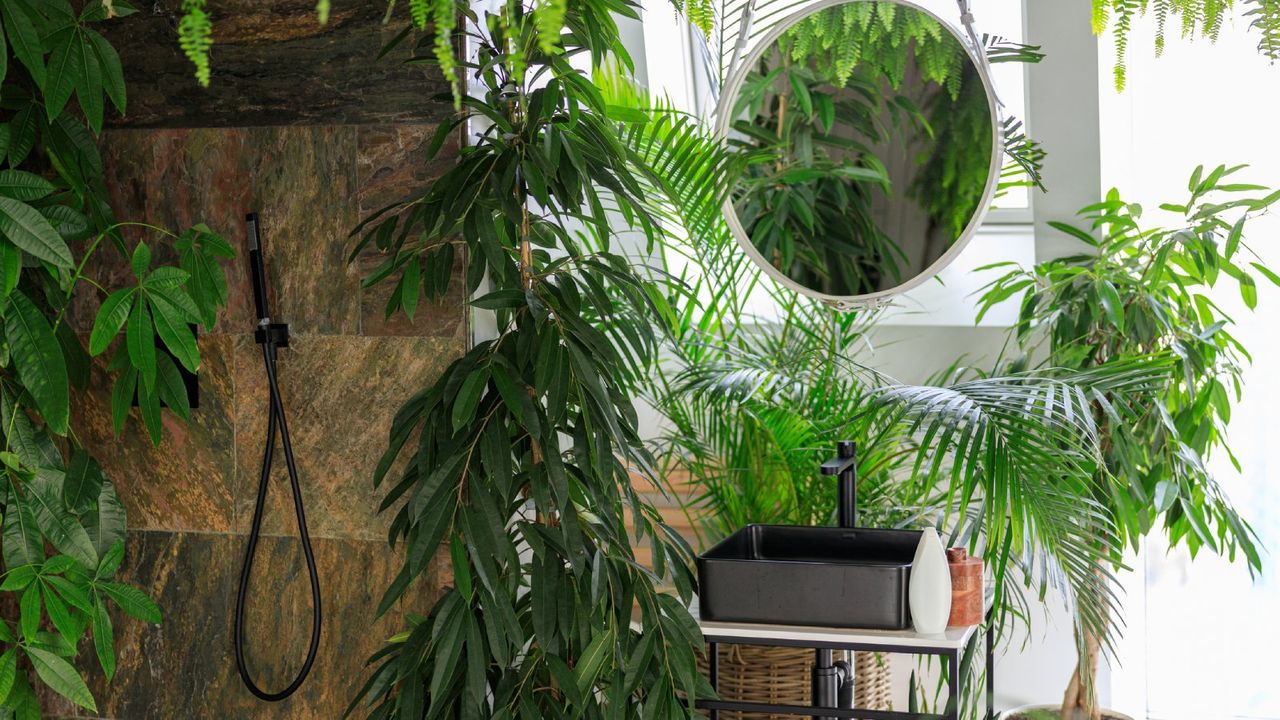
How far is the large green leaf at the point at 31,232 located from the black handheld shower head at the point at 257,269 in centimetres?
37

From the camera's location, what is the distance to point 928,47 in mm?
2262

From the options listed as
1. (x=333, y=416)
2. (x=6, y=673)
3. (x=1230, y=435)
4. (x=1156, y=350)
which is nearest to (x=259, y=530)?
(x=333, y=416)

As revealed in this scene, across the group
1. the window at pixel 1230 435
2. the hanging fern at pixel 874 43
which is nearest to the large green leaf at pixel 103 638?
the hanging fern at pixel 874 43

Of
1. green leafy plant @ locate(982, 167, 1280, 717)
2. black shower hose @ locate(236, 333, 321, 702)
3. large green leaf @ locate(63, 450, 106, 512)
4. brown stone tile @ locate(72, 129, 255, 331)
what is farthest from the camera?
green leafy plant @ locate(982, 167, 1280, 717)

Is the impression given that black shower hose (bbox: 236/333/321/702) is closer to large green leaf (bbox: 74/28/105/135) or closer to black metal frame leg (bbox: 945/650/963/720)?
large green leaf (bbox: 74/28/105/135)

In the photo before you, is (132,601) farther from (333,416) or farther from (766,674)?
(766,674)

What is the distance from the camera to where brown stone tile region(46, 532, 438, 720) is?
7.36 feet

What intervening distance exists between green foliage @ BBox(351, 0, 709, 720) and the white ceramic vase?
0.37 m

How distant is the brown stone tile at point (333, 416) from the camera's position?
7.29 feet

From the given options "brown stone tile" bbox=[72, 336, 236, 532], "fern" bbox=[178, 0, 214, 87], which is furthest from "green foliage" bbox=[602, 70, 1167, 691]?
"fern" bbox=[178, 0, 214, 87]

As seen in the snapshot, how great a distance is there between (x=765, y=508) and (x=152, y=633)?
1.28 meters

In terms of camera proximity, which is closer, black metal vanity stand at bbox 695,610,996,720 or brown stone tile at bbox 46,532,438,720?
black metal vanity stand at bbox 695,610,996,720

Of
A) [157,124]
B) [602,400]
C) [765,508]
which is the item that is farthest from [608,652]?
[157,124]

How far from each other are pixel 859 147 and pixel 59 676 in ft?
5.63
